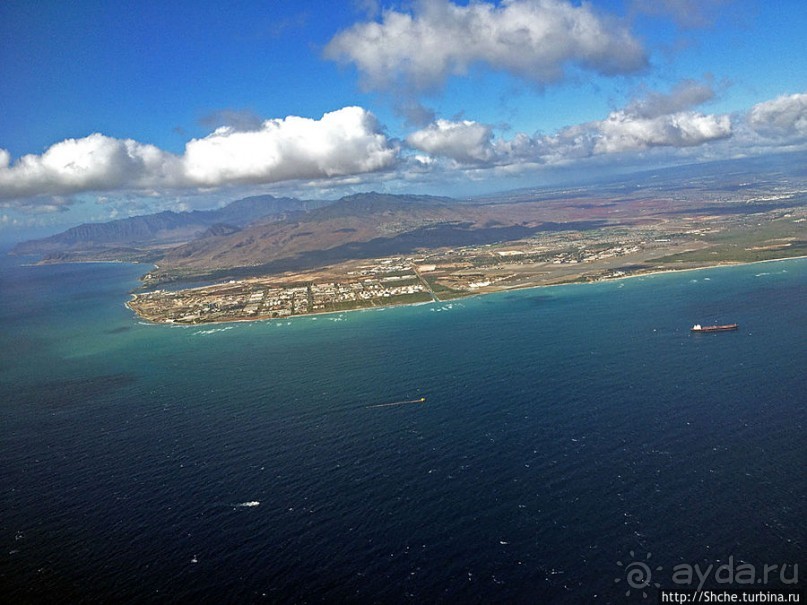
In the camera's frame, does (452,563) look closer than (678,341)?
Yes

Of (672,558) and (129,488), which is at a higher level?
(129,488)

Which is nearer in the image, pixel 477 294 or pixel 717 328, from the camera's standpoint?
pixel 717 328

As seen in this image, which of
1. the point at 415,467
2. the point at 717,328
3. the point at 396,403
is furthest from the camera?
the point at 717,328

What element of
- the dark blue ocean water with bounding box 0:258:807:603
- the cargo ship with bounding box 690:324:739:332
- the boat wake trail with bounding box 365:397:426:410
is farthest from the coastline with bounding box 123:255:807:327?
Result: the boat wake trail with bounding box 365:397:426:410

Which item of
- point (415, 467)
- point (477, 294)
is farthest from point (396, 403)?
point (477, 294)

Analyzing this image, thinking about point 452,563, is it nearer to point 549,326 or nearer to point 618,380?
point 618,380

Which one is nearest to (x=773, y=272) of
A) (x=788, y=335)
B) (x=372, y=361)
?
(x=788, y=335)

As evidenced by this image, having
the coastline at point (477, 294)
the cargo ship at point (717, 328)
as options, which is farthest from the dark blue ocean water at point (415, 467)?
the coastline at point (477, 294)

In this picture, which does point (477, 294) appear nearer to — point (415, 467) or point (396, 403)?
point (396, 403)

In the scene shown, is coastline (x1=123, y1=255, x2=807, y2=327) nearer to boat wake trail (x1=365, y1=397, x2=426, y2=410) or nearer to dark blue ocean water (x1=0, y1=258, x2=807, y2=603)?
dark blue ocean water (x1=0, y1=258, x2=807, y2=603)

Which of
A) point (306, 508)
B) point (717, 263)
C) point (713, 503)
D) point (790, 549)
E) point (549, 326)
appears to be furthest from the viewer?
point (717, 263)
